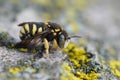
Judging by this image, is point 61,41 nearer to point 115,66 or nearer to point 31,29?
point 31,29

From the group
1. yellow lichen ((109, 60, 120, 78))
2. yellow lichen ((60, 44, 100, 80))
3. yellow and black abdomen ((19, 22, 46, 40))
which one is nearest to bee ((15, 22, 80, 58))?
yellow and black abdomen ((19, 22, 46, 40))

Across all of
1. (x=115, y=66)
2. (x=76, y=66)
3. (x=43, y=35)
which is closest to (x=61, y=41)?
(x=43, y=35)

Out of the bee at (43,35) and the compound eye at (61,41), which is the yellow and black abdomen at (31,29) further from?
the compound eye at (61,41)

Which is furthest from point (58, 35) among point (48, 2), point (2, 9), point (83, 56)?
point (48, 2)

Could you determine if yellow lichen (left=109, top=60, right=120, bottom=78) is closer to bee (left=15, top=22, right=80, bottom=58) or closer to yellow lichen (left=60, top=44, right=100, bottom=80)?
yellow lichen (left=60, top=44, right=100, bottom=80)

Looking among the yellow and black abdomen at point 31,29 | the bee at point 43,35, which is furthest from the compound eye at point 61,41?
the yellow and black abdomen at point 31,29

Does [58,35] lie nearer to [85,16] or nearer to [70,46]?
[70,46]

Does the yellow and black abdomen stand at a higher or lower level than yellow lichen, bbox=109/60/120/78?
higher

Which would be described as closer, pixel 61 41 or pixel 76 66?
pixel 61 41
